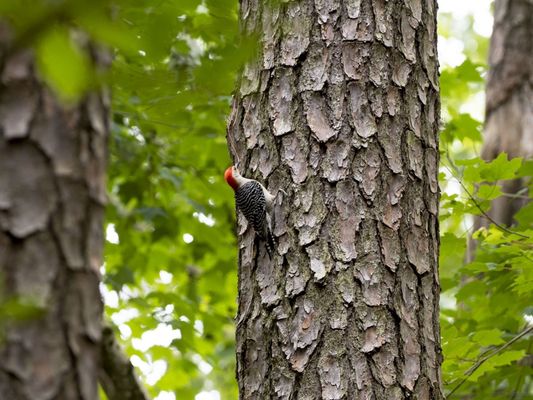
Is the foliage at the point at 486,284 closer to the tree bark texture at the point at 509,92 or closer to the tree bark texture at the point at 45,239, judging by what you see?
the tree bark texture at the point at 509,92

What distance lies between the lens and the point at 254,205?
283 centimetres

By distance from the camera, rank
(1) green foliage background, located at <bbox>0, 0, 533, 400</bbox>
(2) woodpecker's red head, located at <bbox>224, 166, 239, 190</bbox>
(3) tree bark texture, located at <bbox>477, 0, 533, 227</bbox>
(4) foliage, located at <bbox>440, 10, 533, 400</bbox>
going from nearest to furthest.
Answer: (1) green foliage background, located at <bbox>0, 0, 533, 400</bbox> → (2) woodpecker's red head, located at <bbox>224, 166, 239, 190</bbox> → (4) foliage, located at <bbox>440, 10, 533, 400</bbox> → (3) tree bark texture, located at <bbox>477, 0, 533, 227</bbox>

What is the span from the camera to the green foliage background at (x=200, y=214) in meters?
2.03

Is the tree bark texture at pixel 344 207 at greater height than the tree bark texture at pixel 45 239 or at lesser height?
greater

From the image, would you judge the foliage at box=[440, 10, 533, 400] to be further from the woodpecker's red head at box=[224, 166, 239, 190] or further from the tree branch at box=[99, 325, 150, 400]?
the tree branch at box=[99, 325, 150, 400]

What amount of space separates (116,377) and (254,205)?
1.42 metres

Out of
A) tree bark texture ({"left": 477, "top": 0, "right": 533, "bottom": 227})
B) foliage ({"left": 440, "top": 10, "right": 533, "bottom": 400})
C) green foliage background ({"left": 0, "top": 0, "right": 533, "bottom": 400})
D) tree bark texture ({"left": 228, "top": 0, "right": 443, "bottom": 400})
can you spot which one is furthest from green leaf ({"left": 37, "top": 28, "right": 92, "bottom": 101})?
tree bark texture ({"left": 477, "top": 0, "right": 533, "bottom": 227})

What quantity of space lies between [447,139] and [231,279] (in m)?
2.39

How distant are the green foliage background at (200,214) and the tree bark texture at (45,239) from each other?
15cm

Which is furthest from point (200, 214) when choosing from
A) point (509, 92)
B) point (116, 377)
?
point (509, 92)

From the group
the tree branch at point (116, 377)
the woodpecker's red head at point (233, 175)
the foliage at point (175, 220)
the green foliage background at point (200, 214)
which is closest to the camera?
the green foliage background at point (200, 214)

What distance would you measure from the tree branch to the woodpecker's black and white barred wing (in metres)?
1.11

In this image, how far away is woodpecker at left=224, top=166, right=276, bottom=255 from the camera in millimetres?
2842

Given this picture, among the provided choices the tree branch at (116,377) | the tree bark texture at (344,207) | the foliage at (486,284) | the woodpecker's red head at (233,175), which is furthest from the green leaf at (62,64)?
the tree branch at (116,377)
